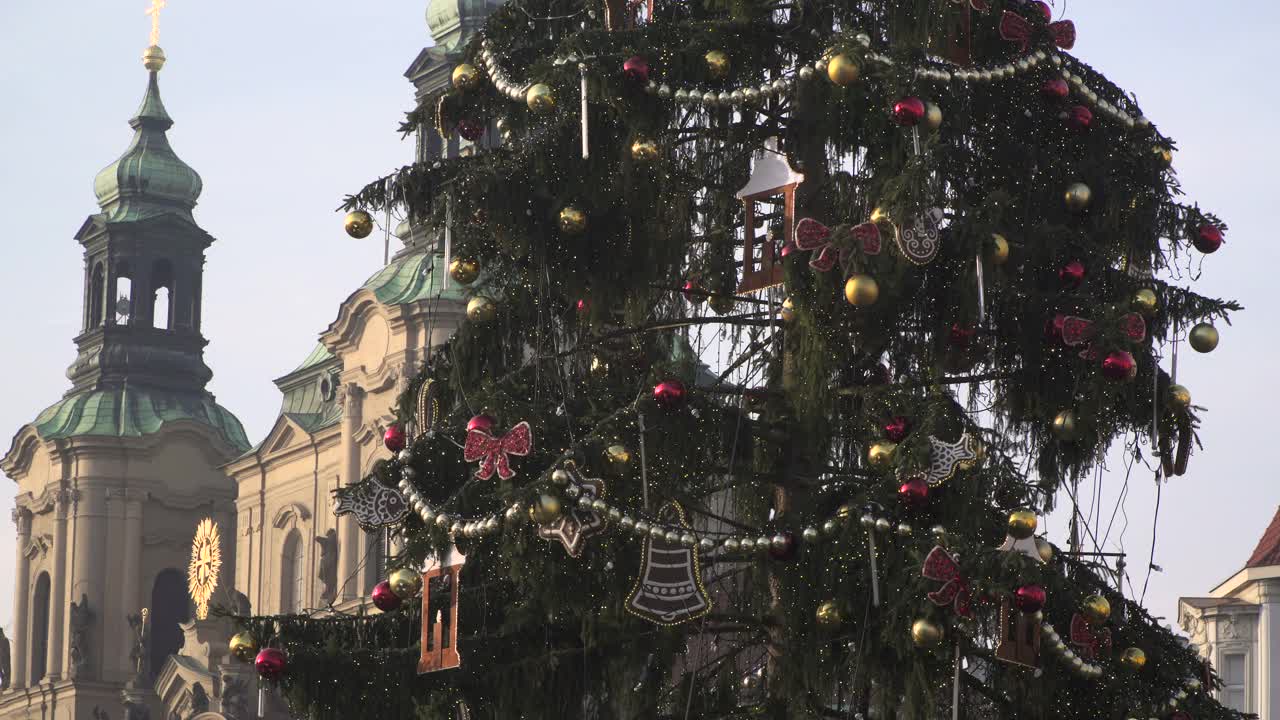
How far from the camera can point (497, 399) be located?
1247 cm

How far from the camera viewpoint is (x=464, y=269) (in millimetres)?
13078

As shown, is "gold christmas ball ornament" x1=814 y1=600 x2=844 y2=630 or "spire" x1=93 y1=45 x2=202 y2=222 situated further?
"spire" x1=93 y1=45 x2=202 y2=222

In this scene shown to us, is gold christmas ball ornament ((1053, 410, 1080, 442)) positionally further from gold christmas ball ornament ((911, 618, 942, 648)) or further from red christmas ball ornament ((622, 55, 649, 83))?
red christmas ball ornament ((622, 55, 649, 83))

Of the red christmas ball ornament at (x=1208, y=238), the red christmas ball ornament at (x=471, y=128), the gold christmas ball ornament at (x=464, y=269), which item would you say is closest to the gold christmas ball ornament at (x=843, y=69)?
the red christmas ball ornament at (x=1208, y=238)

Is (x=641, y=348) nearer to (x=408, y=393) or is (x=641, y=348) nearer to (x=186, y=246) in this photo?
(x=408, y=393)

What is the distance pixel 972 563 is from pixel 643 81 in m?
3.15

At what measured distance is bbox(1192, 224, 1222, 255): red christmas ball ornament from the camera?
496 inches

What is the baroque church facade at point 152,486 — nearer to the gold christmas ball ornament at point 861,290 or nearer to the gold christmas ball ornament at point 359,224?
the gold christmas ball ornament at point 359,224

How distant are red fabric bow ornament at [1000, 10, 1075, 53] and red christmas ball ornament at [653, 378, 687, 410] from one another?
8.68 feet

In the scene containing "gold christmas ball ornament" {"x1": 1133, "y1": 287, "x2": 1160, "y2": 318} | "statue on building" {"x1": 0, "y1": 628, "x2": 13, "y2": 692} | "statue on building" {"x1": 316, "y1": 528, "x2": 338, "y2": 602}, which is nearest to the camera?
"gold christmas ball ornament" {"x1": 1133, "y1": 287, "x2": 1160, "y2": 318}

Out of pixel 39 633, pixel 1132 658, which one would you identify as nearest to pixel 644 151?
pixel 1132 658

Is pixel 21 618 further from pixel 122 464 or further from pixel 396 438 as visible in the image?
pixel 396 438

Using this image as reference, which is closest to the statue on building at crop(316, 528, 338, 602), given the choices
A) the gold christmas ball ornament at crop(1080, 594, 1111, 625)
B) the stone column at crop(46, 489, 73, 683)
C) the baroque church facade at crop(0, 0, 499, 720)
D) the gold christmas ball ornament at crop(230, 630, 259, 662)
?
the baroque church facade at crop(0, 0, 499, 720)

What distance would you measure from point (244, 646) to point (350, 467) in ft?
92.1
